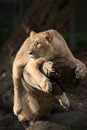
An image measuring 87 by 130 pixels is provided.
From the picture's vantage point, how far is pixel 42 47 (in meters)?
3.87

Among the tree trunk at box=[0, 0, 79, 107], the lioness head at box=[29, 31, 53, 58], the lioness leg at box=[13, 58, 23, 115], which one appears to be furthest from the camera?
the tree trunk at box=[0, 0, 79, 107]

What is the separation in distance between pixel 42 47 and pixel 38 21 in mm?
3264

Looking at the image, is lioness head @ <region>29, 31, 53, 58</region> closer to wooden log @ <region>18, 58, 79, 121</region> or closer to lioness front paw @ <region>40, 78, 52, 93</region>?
wooden log @ <region>18, 58, 79, 121</region>

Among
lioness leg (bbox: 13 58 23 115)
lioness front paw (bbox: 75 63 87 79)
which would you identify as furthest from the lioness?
lioness leg (bbox: 13 58 23 115)

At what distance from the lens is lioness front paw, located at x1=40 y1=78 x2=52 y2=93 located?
12.2 ft

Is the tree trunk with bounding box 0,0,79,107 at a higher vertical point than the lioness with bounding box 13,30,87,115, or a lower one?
lower

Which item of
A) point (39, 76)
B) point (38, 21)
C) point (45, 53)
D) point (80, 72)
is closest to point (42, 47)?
point (45, 53)

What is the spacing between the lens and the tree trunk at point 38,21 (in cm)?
702

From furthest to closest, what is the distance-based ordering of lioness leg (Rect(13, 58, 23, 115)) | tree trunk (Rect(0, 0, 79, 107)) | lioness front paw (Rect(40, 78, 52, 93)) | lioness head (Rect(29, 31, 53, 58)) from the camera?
1. tree trunk (Rect(0, 0, 79, 107))
2. lioness leg (Rect(13, 58, 23, 115))
3. lioness head (Rect(29, 31, 53, 58))
4. lioness front paw (Rect(40, 78, 52, 93))

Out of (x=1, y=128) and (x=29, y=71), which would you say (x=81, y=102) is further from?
(x=29, y=71)

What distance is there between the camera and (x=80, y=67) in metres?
3.78

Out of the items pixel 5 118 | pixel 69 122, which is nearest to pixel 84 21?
pixel 5 118

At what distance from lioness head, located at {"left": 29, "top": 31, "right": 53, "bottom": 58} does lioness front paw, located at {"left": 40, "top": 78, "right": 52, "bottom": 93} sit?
0.22m

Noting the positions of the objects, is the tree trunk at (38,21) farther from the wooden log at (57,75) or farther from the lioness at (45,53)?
the lioness at (45,53)
